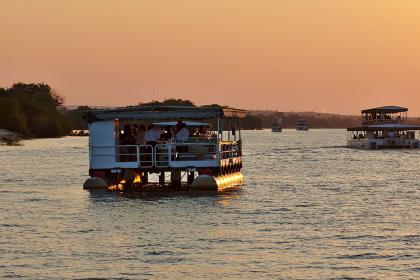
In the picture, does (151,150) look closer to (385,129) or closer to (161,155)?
(161,155)

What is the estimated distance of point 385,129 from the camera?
136m

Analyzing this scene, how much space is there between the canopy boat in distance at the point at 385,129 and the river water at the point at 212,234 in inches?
3258

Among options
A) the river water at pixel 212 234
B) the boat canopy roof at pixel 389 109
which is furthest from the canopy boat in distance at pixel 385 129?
the river water at pixel 212 234

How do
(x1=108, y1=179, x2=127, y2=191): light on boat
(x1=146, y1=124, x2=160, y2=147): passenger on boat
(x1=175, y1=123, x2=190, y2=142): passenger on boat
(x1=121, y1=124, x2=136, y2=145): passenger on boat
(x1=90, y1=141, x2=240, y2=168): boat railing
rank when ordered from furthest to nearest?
(x1=108, y1=179, x2=127, y2=191): light on boat < (x1=121, y1=124, x2=136, y2=145): passenger on boat < (x1=175, y1=123, x2=190, y2=142): passenger on boat < (x1=146, y1=124, x2=160, y2=147): passenger on boat < (x1=90, y1=141, x2=240, y2=168): boat railing

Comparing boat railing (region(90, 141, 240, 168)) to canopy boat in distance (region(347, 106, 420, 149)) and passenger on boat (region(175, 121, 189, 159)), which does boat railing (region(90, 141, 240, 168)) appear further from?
canopy boat in distance (region(347, 106, 420, 149))

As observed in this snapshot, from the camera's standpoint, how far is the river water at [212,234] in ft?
84.8

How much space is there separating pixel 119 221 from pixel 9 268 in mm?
10954

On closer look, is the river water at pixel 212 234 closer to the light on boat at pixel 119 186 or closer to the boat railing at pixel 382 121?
the light on boat at pixel 119 186

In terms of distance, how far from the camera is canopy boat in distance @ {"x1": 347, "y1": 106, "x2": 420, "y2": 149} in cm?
13800

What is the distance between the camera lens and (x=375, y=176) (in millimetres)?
75062

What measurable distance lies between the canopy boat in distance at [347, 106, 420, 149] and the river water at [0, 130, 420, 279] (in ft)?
272

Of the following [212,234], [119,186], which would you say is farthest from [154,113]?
[212,234]

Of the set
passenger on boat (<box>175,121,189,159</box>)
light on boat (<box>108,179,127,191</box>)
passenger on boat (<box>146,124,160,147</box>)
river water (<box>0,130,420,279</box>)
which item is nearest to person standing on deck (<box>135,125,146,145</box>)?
passenger on boat (<box>146,124,160,147</box>)

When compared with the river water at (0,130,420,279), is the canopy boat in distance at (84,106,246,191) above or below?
above
